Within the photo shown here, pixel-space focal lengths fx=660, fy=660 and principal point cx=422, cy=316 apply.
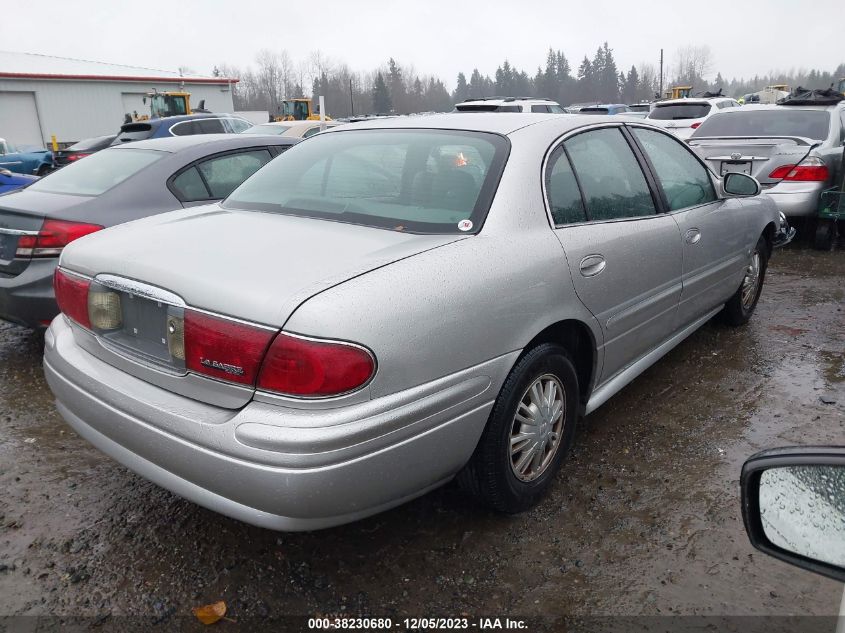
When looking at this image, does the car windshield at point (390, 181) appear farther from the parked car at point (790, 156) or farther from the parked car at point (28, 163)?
the parked car at point (28, 163)

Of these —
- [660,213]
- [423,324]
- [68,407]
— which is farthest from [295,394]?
[660,213]

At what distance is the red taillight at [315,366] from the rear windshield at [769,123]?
25.8 ft

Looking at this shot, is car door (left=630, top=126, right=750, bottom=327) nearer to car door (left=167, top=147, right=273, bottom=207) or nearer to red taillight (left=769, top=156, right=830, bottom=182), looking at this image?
car door (left=167, top=147, right=273, bottom=207)

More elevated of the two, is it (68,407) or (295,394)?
(295,394)

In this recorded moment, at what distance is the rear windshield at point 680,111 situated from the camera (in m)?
14.2

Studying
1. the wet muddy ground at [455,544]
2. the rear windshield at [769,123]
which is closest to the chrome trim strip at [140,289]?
the wet muddy ground at [455,544]

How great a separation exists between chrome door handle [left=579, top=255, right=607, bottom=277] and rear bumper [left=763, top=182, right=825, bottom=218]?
556 centimetres

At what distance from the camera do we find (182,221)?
281 cm

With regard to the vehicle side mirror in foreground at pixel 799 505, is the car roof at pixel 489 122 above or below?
above

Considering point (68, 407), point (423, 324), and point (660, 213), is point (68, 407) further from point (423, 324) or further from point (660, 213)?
point (660, 213)

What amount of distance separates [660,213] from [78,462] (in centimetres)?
322

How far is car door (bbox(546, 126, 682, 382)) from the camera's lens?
2814 mm

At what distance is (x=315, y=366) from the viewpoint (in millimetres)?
1899

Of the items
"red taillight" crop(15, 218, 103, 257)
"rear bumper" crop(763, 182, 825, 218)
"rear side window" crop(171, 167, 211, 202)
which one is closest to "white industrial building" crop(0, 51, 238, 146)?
"rear side window" crop(171, 167, 211, 202)
